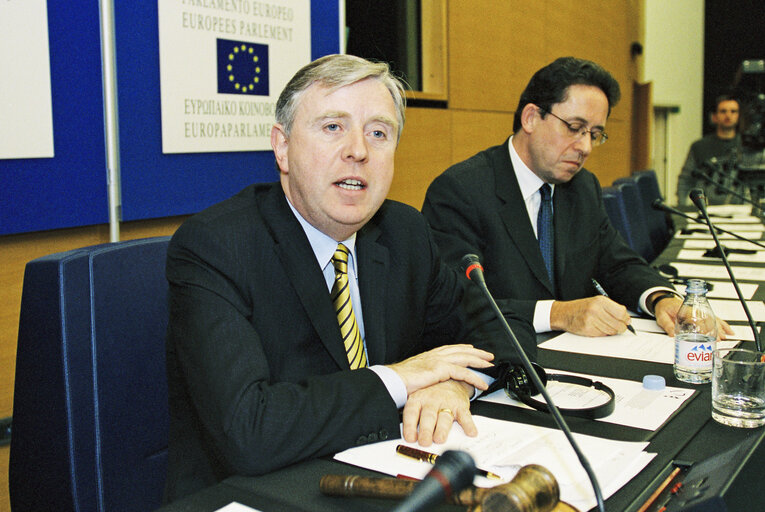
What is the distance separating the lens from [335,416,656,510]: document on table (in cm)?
94

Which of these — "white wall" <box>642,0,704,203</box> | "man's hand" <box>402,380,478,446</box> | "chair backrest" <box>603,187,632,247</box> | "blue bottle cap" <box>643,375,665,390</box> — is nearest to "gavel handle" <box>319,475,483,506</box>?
"man's hand" <box>402,380,478,446</box>

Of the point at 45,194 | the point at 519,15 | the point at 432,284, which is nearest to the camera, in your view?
the point at 432,284

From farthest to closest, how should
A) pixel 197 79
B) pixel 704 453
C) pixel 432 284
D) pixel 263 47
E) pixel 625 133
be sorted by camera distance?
pixel 625 133, pixel 263 47, pixel 197 79, pixel 432 284, pixel 704 453

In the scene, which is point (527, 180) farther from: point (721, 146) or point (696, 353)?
point (721, 146)

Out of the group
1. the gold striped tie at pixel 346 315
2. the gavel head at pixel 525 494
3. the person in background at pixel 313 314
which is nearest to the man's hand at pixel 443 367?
the person in background at pixel 313 314

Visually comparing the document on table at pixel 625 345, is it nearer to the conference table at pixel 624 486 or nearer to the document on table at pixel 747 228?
the conference table at pixel 624 486

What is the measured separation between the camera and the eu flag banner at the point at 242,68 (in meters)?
2.48

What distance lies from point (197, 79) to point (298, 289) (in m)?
1.33

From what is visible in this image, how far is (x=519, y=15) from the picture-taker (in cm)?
521

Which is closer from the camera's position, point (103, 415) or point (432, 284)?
point (103, 415)

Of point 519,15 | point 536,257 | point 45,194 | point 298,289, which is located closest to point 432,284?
point 298,289

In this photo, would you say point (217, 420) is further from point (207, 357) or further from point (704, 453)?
point (704, 453)

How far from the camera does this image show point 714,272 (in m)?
2.79

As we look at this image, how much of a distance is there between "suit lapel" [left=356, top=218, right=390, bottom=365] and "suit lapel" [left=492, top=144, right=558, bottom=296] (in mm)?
816
